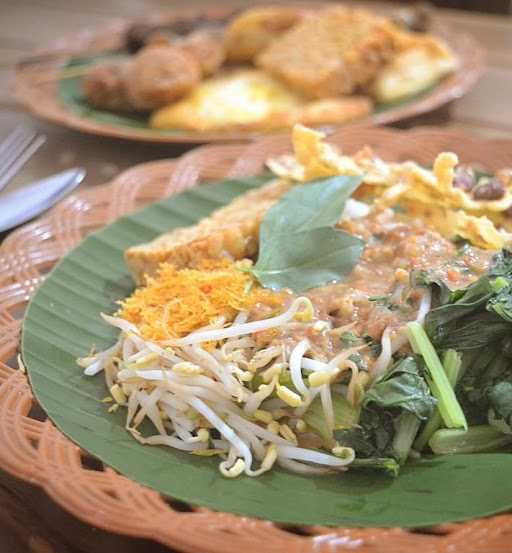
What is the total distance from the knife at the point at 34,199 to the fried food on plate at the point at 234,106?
893 mm

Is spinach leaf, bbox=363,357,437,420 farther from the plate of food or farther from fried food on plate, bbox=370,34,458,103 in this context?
fried food on plate, bbox=370,34,458,103

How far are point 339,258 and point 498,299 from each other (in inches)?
19.5

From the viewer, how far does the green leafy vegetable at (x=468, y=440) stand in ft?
6.72

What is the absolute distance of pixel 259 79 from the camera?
15.1 feet

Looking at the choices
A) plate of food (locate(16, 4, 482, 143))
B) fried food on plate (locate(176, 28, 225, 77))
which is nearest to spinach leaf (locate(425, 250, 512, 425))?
plate of food (locate(16, 4, 482, 143))

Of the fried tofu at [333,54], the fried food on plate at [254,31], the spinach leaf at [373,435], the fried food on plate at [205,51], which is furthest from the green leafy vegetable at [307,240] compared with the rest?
the fried food on plate at [254,31]

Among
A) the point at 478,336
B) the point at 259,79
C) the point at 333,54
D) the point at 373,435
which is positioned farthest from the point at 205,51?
the point at 373,435

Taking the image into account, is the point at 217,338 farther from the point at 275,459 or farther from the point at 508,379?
the point at 508,379

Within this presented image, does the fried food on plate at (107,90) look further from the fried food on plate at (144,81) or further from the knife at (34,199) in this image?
the knife at (34,199)

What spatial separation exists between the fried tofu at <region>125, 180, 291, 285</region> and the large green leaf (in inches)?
9.3

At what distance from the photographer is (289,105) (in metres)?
4.34

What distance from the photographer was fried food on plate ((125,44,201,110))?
4273 millimetres

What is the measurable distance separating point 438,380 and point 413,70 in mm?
2738

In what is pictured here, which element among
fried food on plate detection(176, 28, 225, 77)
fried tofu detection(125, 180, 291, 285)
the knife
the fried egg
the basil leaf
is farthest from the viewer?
fried food on plate detection(176, 28, 225, 77)
